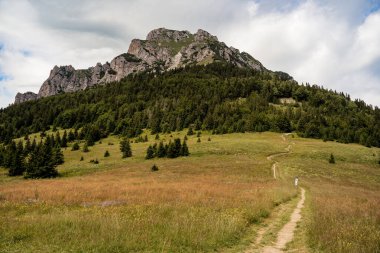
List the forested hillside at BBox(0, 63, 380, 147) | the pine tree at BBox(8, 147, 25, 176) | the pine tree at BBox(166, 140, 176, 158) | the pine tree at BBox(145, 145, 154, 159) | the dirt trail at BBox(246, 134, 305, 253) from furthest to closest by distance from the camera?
the forested hillside at BBox(0, 63, 380, 147), the pine tree at BBox(166, 140, 176, 158), the pine tree at BBox(145, 145, 154, 159), the pine tree at BBox(8, 147, 25, 176), the dirt trail at BBox(246, 134, 305, 253)

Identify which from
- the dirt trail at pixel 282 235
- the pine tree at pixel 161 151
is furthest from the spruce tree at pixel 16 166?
the dirt trail at pixel 282 235

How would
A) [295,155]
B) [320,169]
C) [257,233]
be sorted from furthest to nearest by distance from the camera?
[295,155] < [320,169] < [257,233]

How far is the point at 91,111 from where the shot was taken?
190 metres

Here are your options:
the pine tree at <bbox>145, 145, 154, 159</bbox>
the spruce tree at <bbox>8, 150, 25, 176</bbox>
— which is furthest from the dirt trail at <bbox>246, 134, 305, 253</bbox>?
the pine tree at <bbox>145, 145, 154, 159</bbox>

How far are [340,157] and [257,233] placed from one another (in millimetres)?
70624

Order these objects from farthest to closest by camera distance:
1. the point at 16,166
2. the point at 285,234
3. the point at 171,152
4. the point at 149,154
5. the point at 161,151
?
the point at 161,151 < the point at 171,152 < the point at 149,154 < the point at 16,166 < the point at 285,234

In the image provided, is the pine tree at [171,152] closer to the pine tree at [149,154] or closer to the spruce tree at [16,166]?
the pine tree at [149,154]

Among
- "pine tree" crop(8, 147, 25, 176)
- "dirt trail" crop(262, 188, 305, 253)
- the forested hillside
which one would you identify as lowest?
"pine tree" crop(8, 147, 25, 176)

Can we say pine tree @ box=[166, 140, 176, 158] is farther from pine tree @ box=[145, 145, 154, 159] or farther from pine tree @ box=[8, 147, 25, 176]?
pine tree @ box=[8, 147, 25, 176]

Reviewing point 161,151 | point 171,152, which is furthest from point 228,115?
point 171,152

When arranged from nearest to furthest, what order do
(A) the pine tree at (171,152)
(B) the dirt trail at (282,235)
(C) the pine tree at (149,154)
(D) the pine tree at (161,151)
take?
(B) the dirt trail at (282,235), (C) the pine tree at (149,154), (A) the pine tree at (171,152), (D) the pine tree at (161,151)

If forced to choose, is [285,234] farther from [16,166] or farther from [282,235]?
[16,166]

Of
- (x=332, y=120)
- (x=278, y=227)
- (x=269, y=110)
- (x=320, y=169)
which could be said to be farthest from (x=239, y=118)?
(x=278, y=227)

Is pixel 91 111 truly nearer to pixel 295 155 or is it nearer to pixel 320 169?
pixel 295 155
